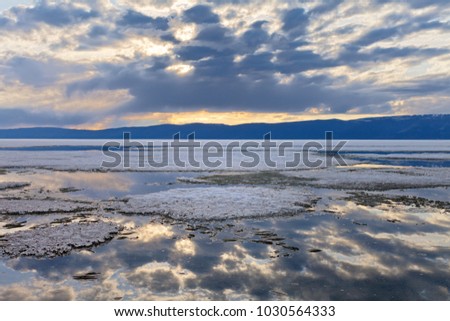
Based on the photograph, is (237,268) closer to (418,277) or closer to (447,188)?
(418,277)

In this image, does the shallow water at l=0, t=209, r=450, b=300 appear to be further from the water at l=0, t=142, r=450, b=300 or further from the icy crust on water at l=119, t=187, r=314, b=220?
the icy crust on water at l=119, t=187, r=314, b=220

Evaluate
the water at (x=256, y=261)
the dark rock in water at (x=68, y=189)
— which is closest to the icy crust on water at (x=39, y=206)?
the water at (x=256, y=261)

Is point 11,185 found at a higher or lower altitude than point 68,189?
higher

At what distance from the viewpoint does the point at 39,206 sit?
23719 millimetres

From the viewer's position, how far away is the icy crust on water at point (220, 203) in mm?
21531

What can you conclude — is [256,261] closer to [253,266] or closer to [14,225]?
[253,266]

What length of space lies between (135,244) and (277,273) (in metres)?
6.65

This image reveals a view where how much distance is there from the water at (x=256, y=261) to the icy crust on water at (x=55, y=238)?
Result: 649mm

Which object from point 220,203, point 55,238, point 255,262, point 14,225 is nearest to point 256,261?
point 255,262

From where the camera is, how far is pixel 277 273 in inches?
480

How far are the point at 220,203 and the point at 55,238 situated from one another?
11146 millimetres

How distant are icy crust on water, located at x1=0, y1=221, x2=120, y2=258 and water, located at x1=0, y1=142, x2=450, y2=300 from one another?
2.13 feet

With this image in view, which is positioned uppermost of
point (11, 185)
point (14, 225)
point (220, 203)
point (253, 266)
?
point (11, 185)

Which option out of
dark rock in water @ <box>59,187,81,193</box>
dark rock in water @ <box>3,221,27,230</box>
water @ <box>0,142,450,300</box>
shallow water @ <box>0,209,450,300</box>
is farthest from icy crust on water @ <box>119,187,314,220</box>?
dark rock in water @ <box>59,187,81,193</box>
